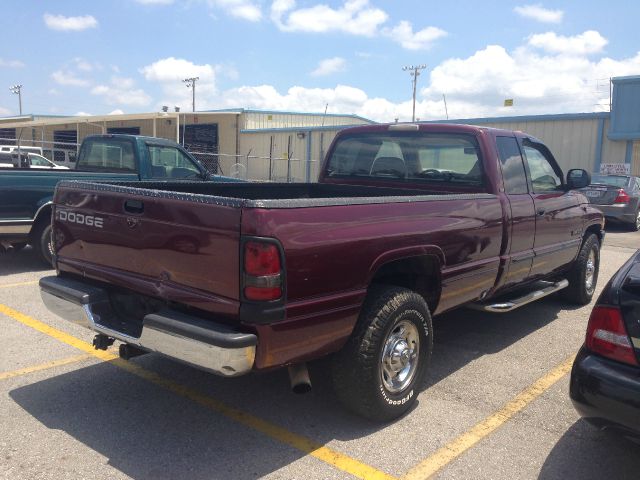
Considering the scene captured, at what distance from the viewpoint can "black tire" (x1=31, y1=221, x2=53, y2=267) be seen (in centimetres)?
754

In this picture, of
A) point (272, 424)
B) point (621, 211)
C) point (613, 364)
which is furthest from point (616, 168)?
point (272, 424)

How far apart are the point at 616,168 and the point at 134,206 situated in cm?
1988

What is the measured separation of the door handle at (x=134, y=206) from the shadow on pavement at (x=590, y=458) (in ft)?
8.67

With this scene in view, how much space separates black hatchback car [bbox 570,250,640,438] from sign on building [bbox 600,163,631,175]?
61.3 ft

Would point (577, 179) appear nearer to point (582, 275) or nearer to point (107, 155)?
point (582, 275)

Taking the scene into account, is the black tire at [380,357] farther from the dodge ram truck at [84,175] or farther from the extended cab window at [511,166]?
the dodge ram truck at [84,175]

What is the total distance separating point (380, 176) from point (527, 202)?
133 centimetres

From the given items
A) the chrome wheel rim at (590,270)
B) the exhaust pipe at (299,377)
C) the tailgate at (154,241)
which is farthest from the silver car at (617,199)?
the tailgate at (154,241)

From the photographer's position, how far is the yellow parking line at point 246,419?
10.2 feet

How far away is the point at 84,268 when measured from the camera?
3.72 meters

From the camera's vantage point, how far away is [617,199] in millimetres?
14797

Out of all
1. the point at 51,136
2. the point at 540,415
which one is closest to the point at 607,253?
the point at 540,415

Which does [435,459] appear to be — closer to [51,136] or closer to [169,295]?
[169,295]

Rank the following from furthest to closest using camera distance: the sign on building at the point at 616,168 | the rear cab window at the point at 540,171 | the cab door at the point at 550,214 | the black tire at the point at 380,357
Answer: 1. the sign on building at the point at 616,168
2. the rear cab window at the point at 540,171
3. the cab door at the point at 550,214
4. the black tire at the point at 380,357
